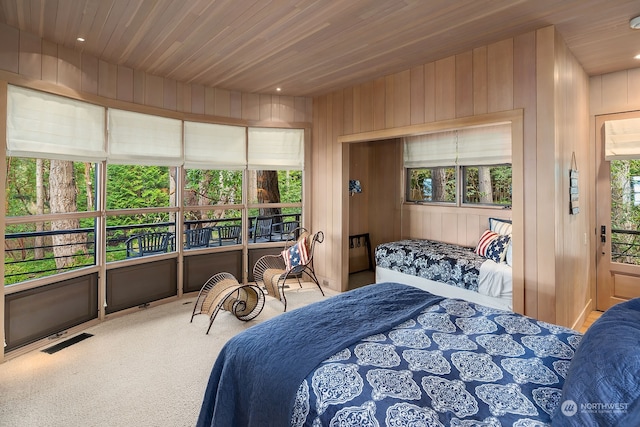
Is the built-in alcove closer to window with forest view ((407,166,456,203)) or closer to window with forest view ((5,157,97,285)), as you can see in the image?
window with forest view ((407,166,456,203))

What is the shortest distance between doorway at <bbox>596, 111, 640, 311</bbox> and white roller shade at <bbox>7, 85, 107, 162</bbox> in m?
5.77

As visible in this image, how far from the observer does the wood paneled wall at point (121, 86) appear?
295cm

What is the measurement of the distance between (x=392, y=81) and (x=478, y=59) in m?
1.03

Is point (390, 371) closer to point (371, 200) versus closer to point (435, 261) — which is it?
point (435, 261)

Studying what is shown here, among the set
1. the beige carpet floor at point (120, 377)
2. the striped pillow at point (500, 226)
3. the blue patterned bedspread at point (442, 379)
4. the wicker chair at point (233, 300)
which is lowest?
the beige carpet floor at point (120, 377)

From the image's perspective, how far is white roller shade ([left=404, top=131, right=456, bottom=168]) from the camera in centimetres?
482

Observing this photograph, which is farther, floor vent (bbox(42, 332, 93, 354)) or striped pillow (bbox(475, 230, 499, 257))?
striped pillow (bbox(475, 230, 499, 257))

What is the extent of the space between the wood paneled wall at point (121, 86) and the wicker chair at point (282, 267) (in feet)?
6.04

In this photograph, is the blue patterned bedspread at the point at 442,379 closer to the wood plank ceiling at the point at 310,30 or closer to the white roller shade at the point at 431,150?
the wood plank ceiling at the point at 310,30

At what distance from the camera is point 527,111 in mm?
2971

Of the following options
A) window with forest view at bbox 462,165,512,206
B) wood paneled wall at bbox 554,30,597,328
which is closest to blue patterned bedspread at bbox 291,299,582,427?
wood paneled wall at bbox 554,30,597,328

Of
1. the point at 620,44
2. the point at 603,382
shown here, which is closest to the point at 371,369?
the point at 603,382

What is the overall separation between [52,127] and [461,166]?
193 inches

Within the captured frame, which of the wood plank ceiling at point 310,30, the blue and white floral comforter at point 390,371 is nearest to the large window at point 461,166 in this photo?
the wood plank ceiling at point 310,30
